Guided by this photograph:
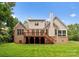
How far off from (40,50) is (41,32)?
0.23m

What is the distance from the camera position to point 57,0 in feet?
14.0

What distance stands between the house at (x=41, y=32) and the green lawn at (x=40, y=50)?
67 mm

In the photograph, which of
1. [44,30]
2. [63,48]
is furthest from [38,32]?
[63,48]

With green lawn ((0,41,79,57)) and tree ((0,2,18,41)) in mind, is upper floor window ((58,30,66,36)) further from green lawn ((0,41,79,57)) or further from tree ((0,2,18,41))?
tree ((0,2,18,41))

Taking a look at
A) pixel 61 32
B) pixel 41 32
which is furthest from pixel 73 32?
pixel 41 32

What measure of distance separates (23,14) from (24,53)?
0.48 meters

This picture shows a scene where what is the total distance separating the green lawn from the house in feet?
0.22

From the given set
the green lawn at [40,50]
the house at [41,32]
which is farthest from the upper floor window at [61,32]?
the green lawn at [40,50]

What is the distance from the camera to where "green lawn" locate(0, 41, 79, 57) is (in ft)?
14.0

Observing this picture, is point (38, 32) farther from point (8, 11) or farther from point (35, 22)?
point (8, 11)

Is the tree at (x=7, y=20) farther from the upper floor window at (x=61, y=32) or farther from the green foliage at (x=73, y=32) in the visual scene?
the green foliage at (x=73, y=32)

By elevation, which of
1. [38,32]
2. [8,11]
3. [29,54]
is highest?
[8,11]

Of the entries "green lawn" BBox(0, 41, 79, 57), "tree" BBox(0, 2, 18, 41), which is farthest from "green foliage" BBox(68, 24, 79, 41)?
"tree" BBox(0, 2, 18, 41)

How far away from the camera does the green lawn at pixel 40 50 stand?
4.25 m
